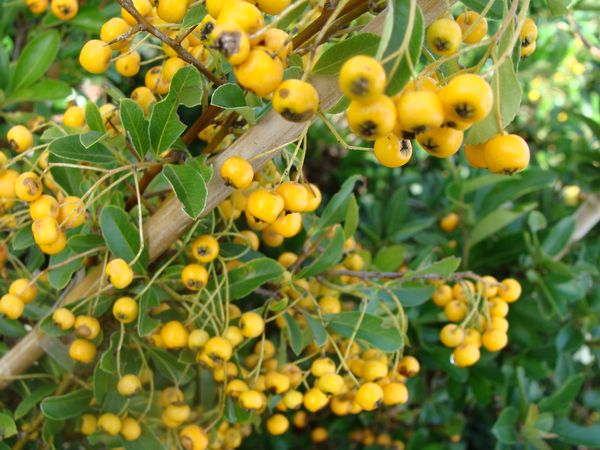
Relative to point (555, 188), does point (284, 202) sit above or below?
above

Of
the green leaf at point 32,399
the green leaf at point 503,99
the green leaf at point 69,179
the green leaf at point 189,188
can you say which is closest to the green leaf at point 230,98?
the green leaf at point 189,188

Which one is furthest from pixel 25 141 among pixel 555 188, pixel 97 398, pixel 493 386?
pixel 555 188

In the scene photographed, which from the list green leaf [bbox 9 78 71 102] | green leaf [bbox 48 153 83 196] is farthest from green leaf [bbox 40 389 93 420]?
green leaf [bbox 9 78 71 102]

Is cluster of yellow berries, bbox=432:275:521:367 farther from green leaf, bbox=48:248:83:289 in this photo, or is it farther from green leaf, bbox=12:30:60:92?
green leaf, bbox=12:30:60:92

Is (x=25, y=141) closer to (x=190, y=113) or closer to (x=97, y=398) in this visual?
(x=97, y=398)

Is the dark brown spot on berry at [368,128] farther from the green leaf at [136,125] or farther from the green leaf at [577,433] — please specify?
the green leaf at [577,433]

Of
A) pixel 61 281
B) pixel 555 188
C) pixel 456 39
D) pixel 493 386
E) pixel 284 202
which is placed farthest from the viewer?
pixel 555 188
